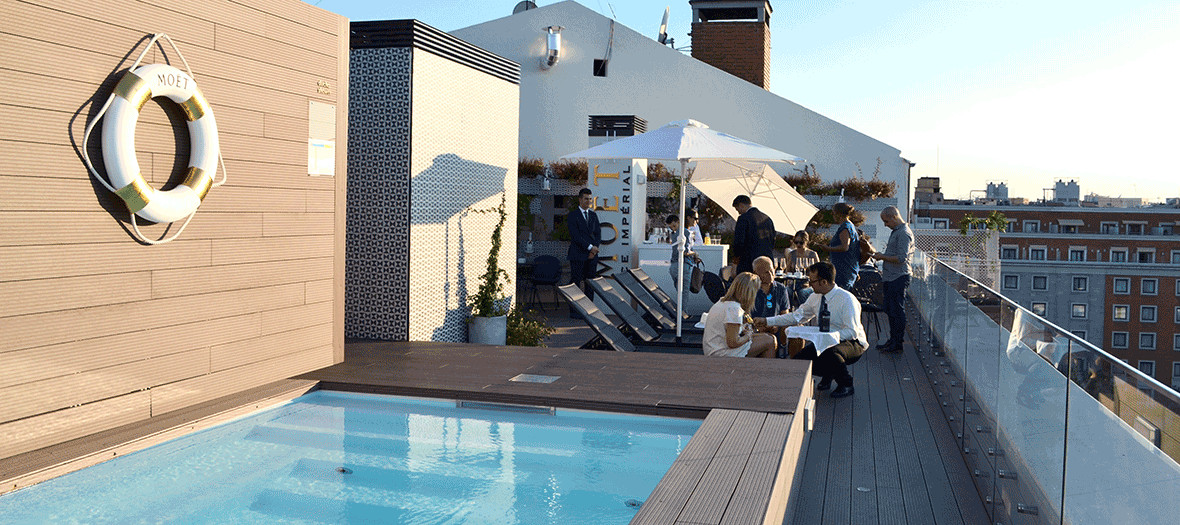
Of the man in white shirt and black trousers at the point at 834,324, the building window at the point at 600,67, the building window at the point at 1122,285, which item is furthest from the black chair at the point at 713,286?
the building window at the point at 1122,285

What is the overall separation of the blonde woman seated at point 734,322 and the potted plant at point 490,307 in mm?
2065

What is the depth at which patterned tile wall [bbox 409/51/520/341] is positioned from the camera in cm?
678

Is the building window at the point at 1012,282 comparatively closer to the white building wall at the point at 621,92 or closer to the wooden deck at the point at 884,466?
the white building wall at the point at 621,92

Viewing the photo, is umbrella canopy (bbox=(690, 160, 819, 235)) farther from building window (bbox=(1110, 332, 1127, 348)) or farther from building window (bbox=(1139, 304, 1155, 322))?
building window (bbox=(1139, 304, 1155, 322))

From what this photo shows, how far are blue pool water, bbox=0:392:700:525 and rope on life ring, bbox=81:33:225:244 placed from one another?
42.8 inches

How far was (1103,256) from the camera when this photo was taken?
332ft

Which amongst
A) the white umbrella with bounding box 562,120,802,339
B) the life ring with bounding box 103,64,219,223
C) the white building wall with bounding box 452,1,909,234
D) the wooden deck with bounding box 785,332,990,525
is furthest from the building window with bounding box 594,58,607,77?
the life ring with bounding box 103,64,219,223

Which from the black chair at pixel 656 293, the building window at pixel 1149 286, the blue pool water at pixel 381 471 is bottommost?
the building window at pixel 1149 286

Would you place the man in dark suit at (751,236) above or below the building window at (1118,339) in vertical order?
above

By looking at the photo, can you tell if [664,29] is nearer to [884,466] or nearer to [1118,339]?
[884,466]

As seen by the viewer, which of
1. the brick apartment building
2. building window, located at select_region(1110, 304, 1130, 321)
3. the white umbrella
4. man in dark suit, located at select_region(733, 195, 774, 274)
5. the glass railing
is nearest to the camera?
the glass railing

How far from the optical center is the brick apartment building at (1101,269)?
3917 inches

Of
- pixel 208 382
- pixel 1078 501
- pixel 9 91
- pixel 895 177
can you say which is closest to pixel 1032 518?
pixel 1078 501

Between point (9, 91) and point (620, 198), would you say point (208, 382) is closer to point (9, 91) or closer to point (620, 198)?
point (9, 91)
